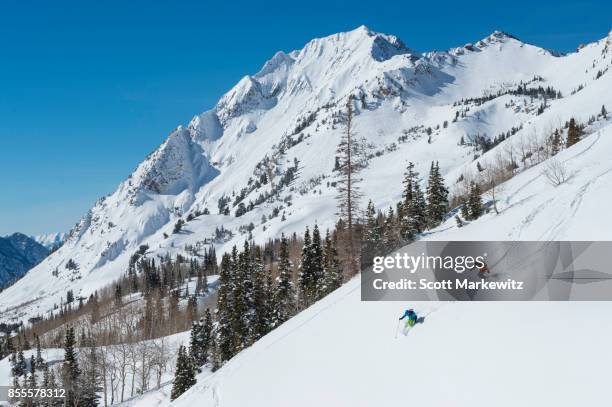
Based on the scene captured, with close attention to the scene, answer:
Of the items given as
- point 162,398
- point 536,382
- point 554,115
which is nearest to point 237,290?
point 162,398

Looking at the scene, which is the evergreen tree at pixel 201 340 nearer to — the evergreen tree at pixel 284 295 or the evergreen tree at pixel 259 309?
the evergreen tree at pixel 284 295

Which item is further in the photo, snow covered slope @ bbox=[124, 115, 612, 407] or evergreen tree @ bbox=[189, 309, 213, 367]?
evergreen tree @ bbox=[189, 309, 213, 367]

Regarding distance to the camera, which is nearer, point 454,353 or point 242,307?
point 454,353

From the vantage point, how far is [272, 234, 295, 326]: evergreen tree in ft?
148

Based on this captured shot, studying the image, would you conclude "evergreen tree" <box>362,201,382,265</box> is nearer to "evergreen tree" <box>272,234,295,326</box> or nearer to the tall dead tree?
the tall dead tree

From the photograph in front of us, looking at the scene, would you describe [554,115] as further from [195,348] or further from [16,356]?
[16,356]

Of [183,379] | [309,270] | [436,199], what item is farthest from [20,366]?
[436,199]

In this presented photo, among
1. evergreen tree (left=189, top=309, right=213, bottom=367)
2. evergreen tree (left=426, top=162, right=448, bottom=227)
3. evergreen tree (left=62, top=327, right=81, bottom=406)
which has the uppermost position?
evergreen tree (left=426, top=162, right=448, bottom=227)

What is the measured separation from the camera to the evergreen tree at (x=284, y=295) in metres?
45.1

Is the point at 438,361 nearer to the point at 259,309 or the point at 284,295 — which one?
the point at 259,309

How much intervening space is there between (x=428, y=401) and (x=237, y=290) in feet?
116

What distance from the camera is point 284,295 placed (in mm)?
49750

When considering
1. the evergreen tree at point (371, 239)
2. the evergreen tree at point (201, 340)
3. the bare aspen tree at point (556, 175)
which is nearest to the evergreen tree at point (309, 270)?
the evergreen tree at point (371, 239)

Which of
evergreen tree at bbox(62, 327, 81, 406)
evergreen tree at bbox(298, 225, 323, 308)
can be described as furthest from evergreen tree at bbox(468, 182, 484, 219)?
evergreen tree at bbox(62, 327, 81, 406)
